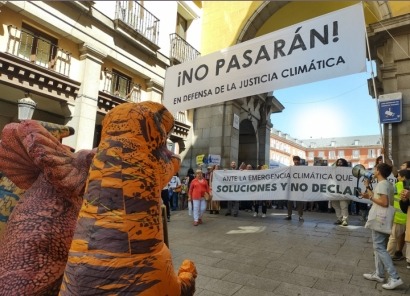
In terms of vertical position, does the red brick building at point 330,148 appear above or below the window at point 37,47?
above

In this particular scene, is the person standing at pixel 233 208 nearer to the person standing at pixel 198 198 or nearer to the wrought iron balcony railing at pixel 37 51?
the person standing at pixel 198 198

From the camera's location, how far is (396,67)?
375 inches

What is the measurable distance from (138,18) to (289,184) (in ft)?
31.7

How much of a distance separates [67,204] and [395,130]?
10.4 meters

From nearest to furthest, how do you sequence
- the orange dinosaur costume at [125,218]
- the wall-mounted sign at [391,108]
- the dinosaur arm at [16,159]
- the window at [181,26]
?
the orange dinosaur costume at [125,218], the dinosaur arm at [16,159], the wall-mounted sign at [391,108], the window at [181,26]

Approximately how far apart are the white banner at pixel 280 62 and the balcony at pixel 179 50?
9.75 metres

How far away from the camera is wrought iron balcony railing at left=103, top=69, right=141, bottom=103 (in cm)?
1173

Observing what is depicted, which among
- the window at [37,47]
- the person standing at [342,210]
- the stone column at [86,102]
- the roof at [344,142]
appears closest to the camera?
the person standing at [342,210]

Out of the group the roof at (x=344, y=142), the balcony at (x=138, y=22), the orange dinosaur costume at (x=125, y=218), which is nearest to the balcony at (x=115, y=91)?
the balcony at (x=138, y=22)

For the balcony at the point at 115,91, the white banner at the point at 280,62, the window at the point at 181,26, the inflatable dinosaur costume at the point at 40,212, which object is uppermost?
the window at the point at 181,26

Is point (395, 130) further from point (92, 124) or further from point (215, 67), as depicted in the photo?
point (92, 124)

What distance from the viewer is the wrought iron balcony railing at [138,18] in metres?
11.9

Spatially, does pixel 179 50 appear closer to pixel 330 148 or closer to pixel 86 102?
pixel 86 102

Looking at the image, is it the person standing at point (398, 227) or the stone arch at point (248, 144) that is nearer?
the person standing at point (398, 227)
